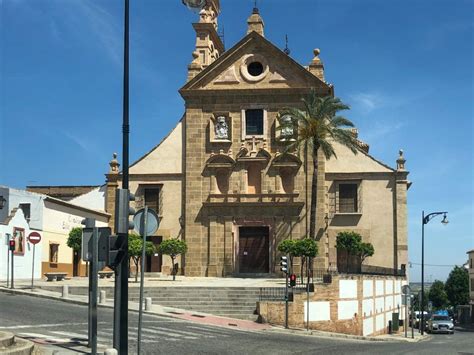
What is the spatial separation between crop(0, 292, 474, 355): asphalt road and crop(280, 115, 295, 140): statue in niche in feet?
65.8

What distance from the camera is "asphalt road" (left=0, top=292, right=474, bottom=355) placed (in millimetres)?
18938

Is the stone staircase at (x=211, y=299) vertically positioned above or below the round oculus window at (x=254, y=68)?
below

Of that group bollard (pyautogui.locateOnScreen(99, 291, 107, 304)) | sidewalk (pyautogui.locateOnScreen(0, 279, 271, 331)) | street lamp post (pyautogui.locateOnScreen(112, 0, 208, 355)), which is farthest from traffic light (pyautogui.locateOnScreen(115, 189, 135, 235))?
bollard (pyautogui.locateOnScreen(99, 291, 107, 304))

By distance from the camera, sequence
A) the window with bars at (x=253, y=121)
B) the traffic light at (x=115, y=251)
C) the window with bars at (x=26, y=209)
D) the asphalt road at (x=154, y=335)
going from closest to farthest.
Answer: the traffic light at (x=115, y=251) < the asphalt road at (x=154, y=335) < the window with bars at (x=26, y=209) < the window with bars at (x=253, y=121)

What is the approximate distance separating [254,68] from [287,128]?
5159 millimetres

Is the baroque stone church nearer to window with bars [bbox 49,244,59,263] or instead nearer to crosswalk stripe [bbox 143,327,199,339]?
window with bars [bbox 49,244,59,263]

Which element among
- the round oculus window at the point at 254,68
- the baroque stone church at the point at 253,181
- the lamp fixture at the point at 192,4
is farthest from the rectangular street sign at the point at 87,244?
the round oculus window at the point at 254,68

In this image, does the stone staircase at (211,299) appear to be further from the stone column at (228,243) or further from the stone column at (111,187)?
the stone column at (111,187)

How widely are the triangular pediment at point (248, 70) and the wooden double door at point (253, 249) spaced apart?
9.84 m

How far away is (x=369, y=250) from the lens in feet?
153

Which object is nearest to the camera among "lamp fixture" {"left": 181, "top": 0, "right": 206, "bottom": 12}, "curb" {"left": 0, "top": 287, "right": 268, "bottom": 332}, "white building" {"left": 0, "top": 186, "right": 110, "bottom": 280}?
"lamp fixture" {"left": 181, "top": 0, "right": 206, "bottom": 12}

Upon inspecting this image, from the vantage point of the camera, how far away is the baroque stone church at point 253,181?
47562 millimetres

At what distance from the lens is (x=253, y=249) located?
48.1 metres

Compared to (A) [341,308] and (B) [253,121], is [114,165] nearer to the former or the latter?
(B) [253,121]
